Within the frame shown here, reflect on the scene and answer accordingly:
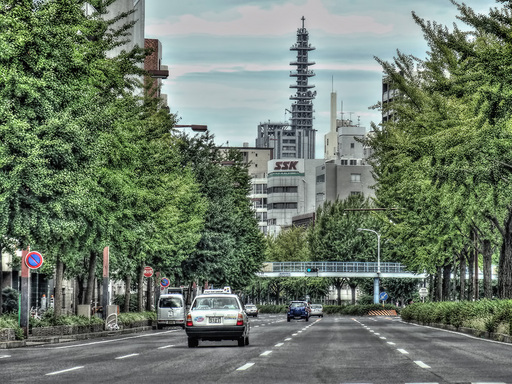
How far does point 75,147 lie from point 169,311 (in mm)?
27280

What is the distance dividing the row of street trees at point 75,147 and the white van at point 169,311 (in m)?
2.66

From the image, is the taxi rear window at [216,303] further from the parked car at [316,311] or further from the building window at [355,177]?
the building window at [355,177]

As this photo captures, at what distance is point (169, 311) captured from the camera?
58625 mm

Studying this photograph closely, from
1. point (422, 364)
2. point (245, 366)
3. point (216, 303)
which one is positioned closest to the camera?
point (245, 366)

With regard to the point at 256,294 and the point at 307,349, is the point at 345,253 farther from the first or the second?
the point at 307,349

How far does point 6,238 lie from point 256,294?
138 m

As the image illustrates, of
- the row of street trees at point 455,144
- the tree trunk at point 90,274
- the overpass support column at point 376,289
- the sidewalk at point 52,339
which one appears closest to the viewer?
the row of street trees at point 455,144

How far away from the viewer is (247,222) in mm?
91188

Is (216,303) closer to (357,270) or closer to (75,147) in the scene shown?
(75,147)

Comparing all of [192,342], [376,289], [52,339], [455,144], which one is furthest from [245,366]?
[376,289]

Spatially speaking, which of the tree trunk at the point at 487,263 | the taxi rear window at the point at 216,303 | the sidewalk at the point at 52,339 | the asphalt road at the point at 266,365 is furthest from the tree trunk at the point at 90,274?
the asphalt road at the point at 266,365

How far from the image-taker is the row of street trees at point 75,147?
104 ft

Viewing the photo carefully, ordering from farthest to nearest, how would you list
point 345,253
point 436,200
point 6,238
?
1. point 345,253
2. point 436,200
3. point 6,238

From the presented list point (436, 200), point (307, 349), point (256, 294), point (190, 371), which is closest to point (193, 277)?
point (436, 200)
